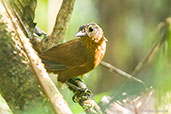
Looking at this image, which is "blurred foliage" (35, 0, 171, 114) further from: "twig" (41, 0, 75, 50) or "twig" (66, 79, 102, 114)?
"twig" (41, 0, 75, 50)

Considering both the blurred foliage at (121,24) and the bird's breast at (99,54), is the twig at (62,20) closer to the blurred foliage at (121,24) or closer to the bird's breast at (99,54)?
the bird's breast at (99,54)

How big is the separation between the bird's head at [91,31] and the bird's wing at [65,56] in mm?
163

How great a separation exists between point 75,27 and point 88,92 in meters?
3.40

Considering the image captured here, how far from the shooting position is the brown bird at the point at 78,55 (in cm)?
305

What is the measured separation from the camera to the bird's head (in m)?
2.94

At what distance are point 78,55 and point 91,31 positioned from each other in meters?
0.29

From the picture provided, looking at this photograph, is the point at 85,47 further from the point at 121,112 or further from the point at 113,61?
the point at 113,61

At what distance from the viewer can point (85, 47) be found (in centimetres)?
316

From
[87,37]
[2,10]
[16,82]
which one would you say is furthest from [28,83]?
[87,37]

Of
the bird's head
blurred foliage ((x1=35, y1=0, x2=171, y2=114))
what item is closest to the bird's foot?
the bird's head

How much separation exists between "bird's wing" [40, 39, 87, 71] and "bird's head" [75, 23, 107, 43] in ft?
0.54

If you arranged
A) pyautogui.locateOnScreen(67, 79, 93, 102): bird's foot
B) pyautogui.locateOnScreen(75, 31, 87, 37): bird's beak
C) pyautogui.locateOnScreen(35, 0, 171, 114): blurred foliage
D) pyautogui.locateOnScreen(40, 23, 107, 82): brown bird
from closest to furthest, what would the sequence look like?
pyautogui.locateOnScreen(67, 79, 93, 102): bird's foot
pyautogui.locateOnScreen(75, 31, 87, 37): bird's beak
pyautogui.locateOnScreen(40, 23, 107, 82): brown bird
pyautogui.locateOnScreen(35, 0, 171, 114): blurred foliage

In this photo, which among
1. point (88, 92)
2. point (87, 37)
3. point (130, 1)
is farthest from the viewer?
point (130, 1)

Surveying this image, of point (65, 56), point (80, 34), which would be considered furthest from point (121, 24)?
point (80, 34)
